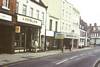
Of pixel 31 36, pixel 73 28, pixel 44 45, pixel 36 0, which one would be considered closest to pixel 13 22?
pixel 31 36

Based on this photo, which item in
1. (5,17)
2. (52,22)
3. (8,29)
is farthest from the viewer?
(52,22)

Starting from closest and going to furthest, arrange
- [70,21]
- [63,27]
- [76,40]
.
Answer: [63,27], [70,21], [76,40]

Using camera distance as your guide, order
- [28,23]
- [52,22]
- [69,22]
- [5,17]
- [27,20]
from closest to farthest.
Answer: [5,17] → [27,20] → [28,23] → [52,22] → [69,22]

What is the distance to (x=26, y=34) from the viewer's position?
41.5 meters

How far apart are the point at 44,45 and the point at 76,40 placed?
30.5 meters

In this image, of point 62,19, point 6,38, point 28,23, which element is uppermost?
point 62,19

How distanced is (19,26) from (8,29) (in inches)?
51.5

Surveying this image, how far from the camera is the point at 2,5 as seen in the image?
33.7 metres

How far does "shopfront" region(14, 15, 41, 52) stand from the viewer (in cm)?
3688

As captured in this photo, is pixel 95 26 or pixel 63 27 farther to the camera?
pixel 95 26

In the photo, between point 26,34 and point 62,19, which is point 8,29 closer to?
point 26,34

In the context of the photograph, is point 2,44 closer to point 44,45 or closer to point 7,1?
point 7,1


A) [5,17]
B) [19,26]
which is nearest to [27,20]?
[19,26]

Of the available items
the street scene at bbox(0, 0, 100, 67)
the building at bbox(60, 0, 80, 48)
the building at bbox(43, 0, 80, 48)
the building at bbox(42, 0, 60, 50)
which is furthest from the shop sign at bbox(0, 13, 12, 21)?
the building at bbox(60, 0, 80, 48)
